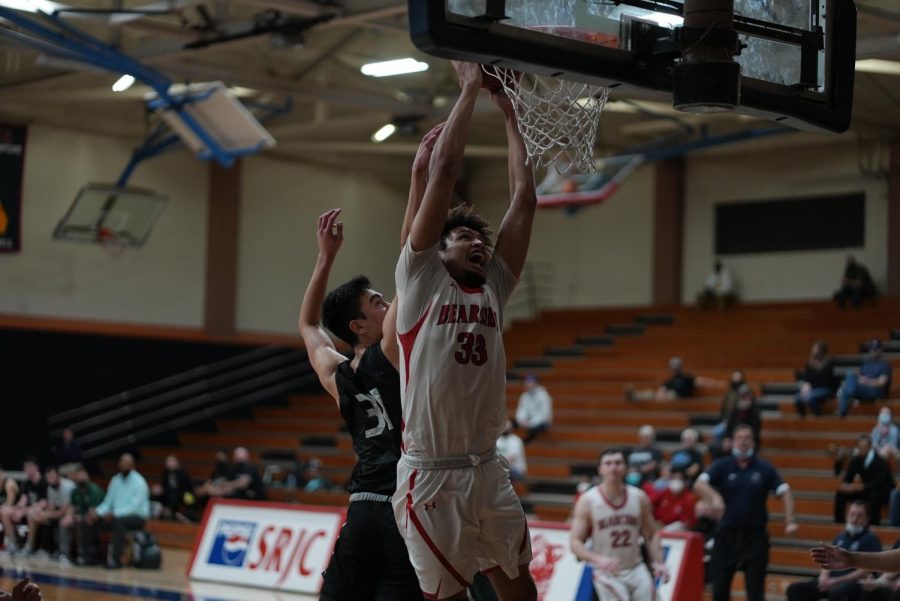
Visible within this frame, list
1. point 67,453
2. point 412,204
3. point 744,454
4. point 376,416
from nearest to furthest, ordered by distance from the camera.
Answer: point 412,204
point 376,416
point 744,454
point 67,453

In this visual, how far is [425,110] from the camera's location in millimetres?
21203

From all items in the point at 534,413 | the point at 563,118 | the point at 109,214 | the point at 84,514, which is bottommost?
the point at 84,514

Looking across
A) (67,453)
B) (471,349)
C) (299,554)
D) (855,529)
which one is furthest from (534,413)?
(471,349)

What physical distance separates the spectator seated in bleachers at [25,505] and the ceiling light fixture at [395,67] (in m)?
7.47

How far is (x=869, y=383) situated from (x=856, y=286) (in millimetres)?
4187

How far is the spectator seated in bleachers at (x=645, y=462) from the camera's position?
53.3 ft

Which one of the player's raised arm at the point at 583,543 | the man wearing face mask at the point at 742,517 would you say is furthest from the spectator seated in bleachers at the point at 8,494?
the player's raised arm at the point at 583,543

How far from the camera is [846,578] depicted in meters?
10.4

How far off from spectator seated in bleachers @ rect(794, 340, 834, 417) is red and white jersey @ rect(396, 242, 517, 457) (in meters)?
15.1

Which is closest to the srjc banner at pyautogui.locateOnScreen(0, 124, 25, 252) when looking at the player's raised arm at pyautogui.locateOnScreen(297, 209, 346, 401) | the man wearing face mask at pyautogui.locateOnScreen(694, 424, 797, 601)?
the man wearing face mask at pyautogui.locateOnScreen(694, 424, 797, 601)

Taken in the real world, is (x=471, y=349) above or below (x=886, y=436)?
above

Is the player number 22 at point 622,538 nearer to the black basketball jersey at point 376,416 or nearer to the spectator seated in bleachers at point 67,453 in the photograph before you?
the black basketball jersey at point 376,416

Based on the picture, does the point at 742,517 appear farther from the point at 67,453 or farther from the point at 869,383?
the point at 67,453

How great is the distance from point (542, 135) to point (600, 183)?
16942 mm
